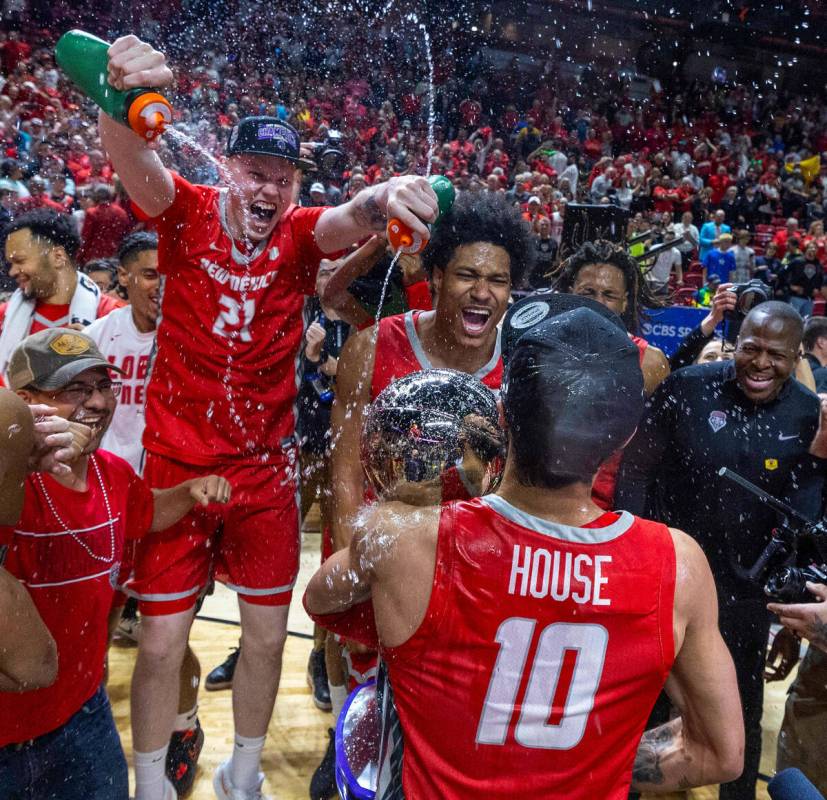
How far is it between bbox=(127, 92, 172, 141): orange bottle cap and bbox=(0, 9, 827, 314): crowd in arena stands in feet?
16.0

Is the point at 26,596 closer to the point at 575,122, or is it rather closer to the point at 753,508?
the point at 753,508

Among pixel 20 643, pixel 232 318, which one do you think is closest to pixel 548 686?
pixel 20 643

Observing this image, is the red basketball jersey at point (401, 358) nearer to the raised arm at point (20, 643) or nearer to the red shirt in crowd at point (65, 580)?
the red shirt in crowd at point (65, 580)

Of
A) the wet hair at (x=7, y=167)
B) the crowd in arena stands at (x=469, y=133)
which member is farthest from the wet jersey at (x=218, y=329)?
the wet hair at (x=7, y=167)

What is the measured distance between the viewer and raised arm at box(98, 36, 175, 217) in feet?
6.79

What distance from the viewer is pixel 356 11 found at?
17.9m

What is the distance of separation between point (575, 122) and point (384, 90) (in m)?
4.17

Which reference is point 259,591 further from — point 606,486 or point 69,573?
point 606,486

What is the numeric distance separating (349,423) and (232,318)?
0.49 m

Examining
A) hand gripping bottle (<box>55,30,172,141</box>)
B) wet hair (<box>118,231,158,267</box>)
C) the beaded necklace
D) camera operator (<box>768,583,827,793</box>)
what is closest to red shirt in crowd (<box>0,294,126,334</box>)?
wet hair (<box>118,231,158,267</box>)

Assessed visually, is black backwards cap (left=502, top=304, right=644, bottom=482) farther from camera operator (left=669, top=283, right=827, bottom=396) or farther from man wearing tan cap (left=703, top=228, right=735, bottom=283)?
man wearing tan cap (left=703, top=228, right=735, bottom=283)

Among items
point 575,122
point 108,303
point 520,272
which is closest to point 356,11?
point 575,122

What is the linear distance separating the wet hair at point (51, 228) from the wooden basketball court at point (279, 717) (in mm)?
1988

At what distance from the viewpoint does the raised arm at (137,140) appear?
2070 millimetres
